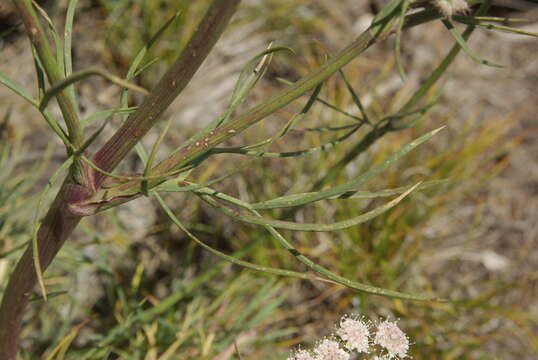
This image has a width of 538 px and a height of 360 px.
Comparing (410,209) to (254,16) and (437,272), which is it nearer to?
(437,272)

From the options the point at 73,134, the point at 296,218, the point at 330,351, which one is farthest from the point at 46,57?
the point at 296,218

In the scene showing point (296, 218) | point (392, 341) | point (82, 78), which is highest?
point (296, 218)

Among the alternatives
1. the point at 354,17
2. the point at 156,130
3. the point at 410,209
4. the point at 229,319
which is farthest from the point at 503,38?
the point at 229,319

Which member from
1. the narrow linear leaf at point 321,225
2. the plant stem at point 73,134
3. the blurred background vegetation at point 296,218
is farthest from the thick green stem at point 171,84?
the blurred background vegetation at point 296,218

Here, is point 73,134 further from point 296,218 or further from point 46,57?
point 296,218

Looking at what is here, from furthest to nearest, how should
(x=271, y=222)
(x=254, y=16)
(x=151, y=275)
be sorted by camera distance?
1. (x=254, y=16)
2. (x=151, y=275)
3. (x=271, y=222)

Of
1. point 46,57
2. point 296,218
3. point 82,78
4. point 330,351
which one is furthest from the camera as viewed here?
point 296,218

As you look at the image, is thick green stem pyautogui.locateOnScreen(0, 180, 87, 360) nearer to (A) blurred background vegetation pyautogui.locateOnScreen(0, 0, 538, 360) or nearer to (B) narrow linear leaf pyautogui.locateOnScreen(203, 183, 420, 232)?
(B) narrow linear leaf pyautogui.locateOnScreen(203, 183, 420, 232)
